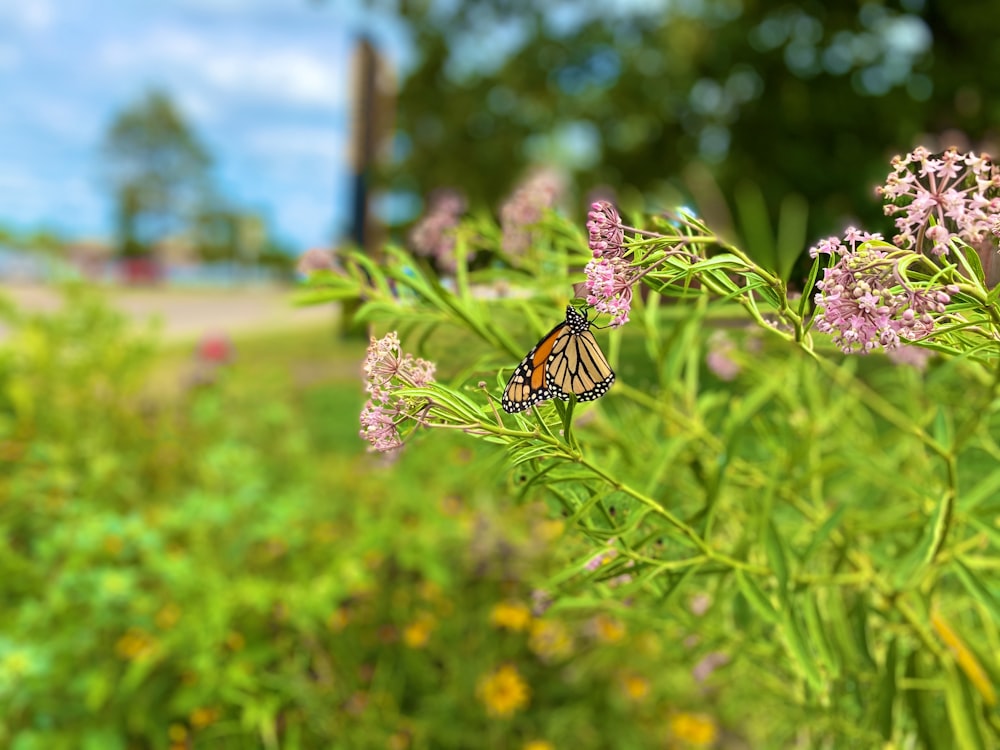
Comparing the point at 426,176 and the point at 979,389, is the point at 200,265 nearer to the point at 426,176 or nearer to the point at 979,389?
the point at 426,176

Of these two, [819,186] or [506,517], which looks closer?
[506,517]

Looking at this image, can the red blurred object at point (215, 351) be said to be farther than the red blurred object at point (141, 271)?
No

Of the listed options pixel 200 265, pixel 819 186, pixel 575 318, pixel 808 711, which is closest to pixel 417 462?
pixel 808 711

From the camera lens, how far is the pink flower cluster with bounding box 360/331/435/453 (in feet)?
1.88


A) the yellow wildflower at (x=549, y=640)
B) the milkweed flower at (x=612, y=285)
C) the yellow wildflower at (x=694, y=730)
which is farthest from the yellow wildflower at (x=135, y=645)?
the milkweed flower at (x=612, y=285)

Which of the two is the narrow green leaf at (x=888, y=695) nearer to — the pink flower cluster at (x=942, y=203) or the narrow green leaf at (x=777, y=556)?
the narrow green leaf at (x=777, y=556)

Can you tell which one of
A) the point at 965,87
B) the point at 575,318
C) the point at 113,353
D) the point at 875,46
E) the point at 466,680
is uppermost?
the point at 875,46

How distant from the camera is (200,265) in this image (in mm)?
49438

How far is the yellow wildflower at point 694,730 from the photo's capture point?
1968 mm

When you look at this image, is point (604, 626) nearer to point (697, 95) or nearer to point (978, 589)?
point (978, 589)

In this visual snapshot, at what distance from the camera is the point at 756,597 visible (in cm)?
87

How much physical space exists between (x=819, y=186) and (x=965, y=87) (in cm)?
155

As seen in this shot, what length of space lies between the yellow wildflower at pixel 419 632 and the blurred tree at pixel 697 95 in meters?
6.87

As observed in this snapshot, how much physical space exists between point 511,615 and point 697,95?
9.00m
